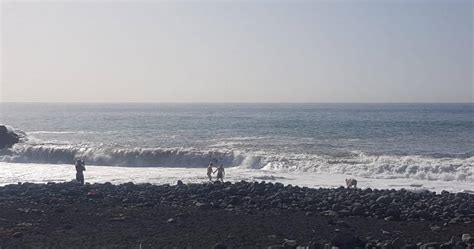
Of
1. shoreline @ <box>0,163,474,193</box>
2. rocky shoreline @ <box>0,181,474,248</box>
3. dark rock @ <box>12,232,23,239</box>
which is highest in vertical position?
dark rock @ <box>12,232,23,239</box>

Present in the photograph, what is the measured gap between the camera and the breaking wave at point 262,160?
29016mm

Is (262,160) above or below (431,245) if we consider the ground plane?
below

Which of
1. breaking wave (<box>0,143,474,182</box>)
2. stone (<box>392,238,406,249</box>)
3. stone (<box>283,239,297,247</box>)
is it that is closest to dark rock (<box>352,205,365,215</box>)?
stone (<box>392,238,406,249</box>)

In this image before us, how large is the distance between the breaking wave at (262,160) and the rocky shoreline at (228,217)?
9962 mm

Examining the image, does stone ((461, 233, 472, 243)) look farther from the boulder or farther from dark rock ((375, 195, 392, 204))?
the boulder

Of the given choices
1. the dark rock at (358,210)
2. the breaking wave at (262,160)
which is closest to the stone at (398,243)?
the dark rock at (358,210)

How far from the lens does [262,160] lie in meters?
34.1

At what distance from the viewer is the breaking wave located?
2902cm

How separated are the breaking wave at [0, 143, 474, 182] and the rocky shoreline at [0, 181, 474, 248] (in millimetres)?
9962

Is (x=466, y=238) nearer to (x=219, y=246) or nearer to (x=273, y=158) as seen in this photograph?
(x=219, y=246)

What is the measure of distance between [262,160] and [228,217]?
18.6 metres

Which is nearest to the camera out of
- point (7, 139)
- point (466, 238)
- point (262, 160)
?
point (466, 238)

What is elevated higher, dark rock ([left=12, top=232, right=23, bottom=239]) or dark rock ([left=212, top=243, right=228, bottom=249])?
dark rock ([left=12, top=232, right=23, bottom=239])

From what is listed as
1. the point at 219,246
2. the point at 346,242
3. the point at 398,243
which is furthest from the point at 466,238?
the point at 219,246
